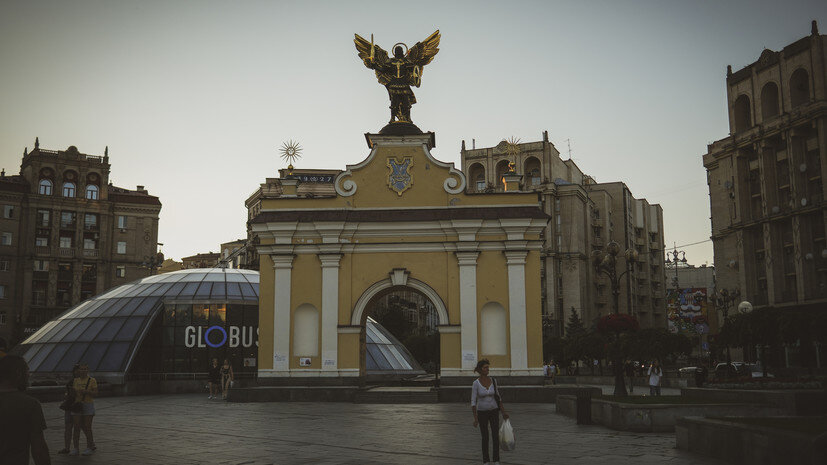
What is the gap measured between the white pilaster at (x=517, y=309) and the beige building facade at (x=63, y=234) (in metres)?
59.5

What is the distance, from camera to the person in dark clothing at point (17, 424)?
579 cm

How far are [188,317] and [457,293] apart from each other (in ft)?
54.3

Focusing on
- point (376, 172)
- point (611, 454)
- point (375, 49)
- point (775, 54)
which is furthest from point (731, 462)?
point (775, 54)

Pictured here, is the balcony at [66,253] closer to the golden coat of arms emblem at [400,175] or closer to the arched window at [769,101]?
the golden coat of arms emblem at [400,175]

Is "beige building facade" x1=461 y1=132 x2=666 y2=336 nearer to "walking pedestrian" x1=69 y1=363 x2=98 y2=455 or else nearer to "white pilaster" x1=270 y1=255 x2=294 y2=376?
"white pilaster" x1=270 y1=255 x2=294 y2=376

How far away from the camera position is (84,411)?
500 inches

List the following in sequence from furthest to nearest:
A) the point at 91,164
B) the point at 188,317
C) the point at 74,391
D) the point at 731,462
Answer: the point at 91,164, the point at 188,317, the point at 74,391, the point at 731,462

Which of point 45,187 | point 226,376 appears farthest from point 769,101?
point 45,187

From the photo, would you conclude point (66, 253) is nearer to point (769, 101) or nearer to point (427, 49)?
point (427, 49)

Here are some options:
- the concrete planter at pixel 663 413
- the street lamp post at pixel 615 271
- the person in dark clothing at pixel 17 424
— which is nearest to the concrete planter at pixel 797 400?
the concrete planter at pixel 663 413

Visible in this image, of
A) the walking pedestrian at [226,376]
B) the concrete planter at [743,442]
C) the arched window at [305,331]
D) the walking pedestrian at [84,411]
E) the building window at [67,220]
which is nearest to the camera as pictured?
the concrete planter at [743,442]

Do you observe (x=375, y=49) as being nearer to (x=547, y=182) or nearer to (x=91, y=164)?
(x=547, y=182)

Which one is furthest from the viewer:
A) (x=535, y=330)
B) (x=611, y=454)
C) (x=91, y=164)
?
(x=91, y=164)

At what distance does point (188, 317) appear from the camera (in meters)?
37.0
